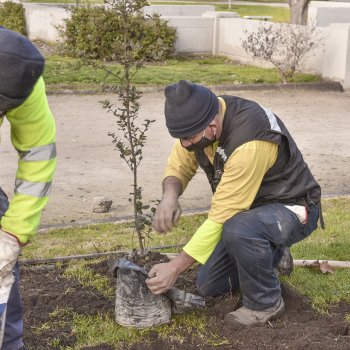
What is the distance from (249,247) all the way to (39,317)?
1.28 m

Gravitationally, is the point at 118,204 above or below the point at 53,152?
below

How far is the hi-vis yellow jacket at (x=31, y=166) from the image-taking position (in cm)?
331

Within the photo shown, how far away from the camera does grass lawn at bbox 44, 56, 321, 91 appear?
13398mm

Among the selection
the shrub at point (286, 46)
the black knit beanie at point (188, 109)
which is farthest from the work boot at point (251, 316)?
the shrub at point (286, 46)

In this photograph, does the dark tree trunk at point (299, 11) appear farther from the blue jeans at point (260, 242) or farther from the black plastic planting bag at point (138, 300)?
the black plastic planting bag at point (138, 300)

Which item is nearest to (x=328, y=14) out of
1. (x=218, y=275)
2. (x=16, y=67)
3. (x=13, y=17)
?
(x=13, y=17)

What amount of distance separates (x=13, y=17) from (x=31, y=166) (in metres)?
18.0

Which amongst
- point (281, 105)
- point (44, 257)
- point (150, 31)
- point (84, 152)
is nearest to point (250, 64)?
point (150, 31)

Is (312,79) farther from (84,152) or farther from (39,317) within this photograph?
(39,317)

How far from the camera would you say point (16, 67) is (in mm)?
2906

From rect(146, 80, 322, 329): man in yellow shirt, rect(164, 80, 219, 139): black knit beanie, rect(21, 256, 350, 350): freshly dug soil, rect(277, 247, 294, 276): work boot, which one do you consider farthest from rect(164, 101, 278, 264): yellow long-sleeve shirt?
rect(277, 247, 294, 276): work boot

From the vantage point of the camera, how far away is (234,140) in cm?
400

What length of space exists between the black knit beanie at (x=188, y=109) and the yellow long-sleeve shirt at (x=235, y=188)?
25cm

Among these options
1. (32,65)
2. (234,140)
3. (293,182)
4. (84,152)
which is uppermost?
(32,65)
